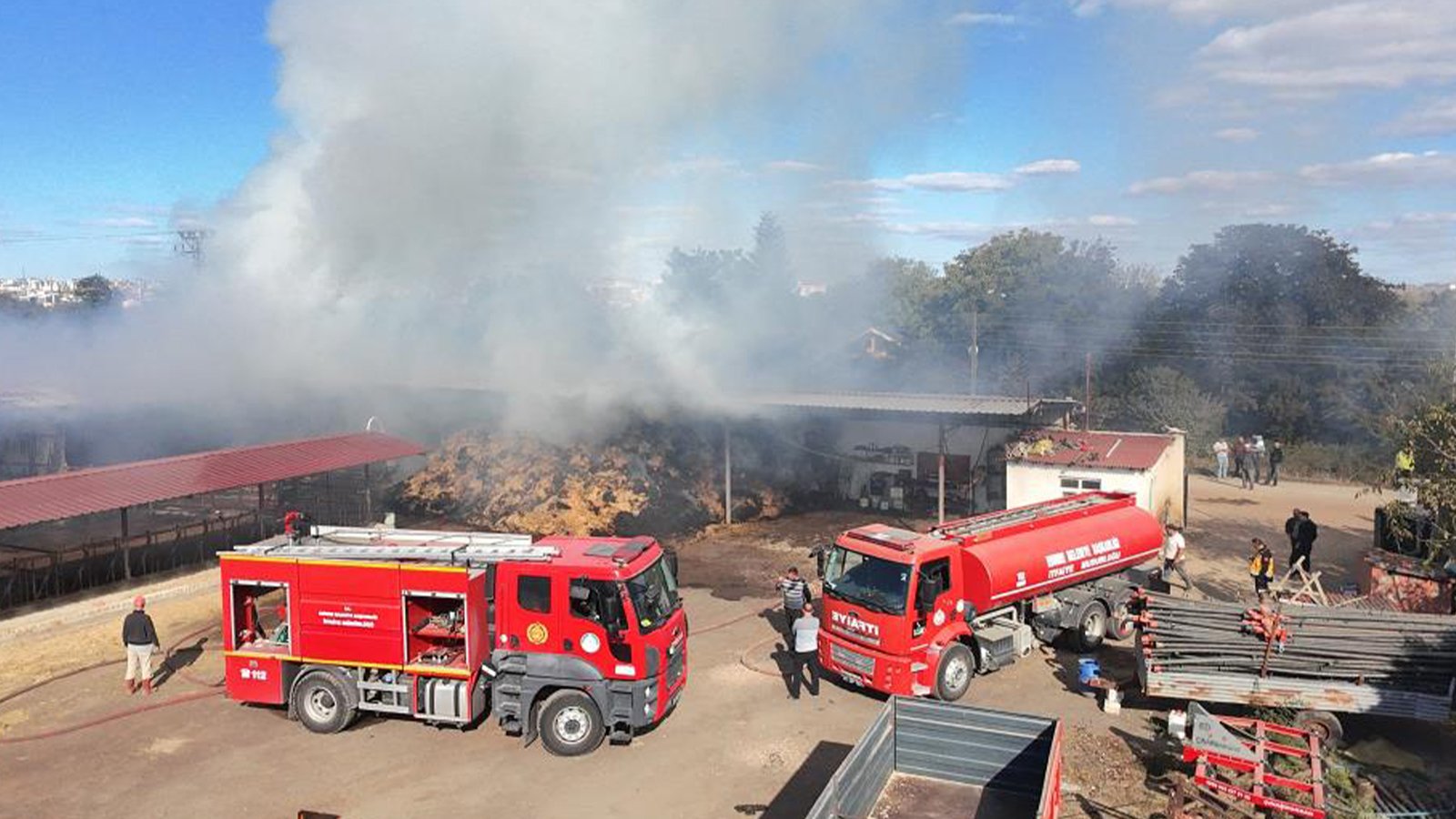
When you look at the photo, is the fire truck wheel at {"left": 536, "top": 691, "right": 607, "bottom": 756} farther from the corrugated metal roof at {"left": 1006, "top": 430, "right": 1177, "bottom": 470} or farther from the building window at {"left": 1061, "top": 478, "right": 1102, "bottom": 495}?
the corrugated metal roof at {"left": 1006, "top": 430, "right": 1177, "bottom": 470}

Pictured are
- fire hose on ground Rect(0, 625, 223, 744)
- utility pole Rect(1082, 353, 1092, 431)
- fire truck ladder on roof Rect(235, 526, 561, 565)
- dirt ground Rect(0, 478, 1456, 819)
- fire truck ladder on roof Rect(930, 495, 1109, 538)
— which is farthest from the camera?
utility pole Rect(1082, 353, 1092, 431)

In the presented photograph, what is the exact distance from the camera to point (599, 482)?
24547 millimetres

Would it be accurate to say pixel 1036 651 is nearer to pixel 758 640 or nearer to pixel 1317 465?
pixel 758 640

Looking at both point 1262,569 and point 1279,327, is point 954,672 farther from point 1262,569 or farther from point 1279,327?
point 1279,327

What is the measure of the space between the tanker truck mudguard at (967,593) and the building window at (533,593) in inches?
159

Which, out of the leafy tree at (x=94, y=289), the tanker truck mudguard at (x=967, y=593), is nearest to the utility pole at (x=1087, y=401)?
the tanker truck mudguard at (x=967, y=593)

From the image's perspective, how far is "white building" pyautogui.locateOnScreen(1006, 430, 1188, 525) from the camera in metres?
21.1

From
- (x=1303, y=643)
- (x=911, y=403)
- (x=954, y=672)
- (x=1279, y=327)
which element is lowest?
(x=954, y=672)

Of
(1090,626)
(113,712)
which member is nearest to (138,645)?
(113,712)

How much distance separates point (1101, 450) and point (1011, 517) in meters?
9.02

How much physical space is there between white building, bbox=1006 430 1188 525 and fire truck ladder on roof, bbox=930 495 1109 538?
4.52 m

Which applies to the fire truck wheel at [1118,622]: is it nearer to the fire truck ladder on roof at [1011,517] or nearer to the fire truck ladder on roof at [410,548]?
the fire truck ladder on roof at [1011,517]

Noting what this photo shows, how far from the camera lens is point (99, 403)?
2820cm

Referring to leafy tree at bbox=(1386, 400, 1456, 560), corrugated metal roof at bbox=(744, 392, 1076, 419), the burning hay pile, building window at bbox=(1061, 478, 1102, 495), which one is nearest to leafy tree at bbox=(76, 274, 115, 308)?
the burning hay pile
